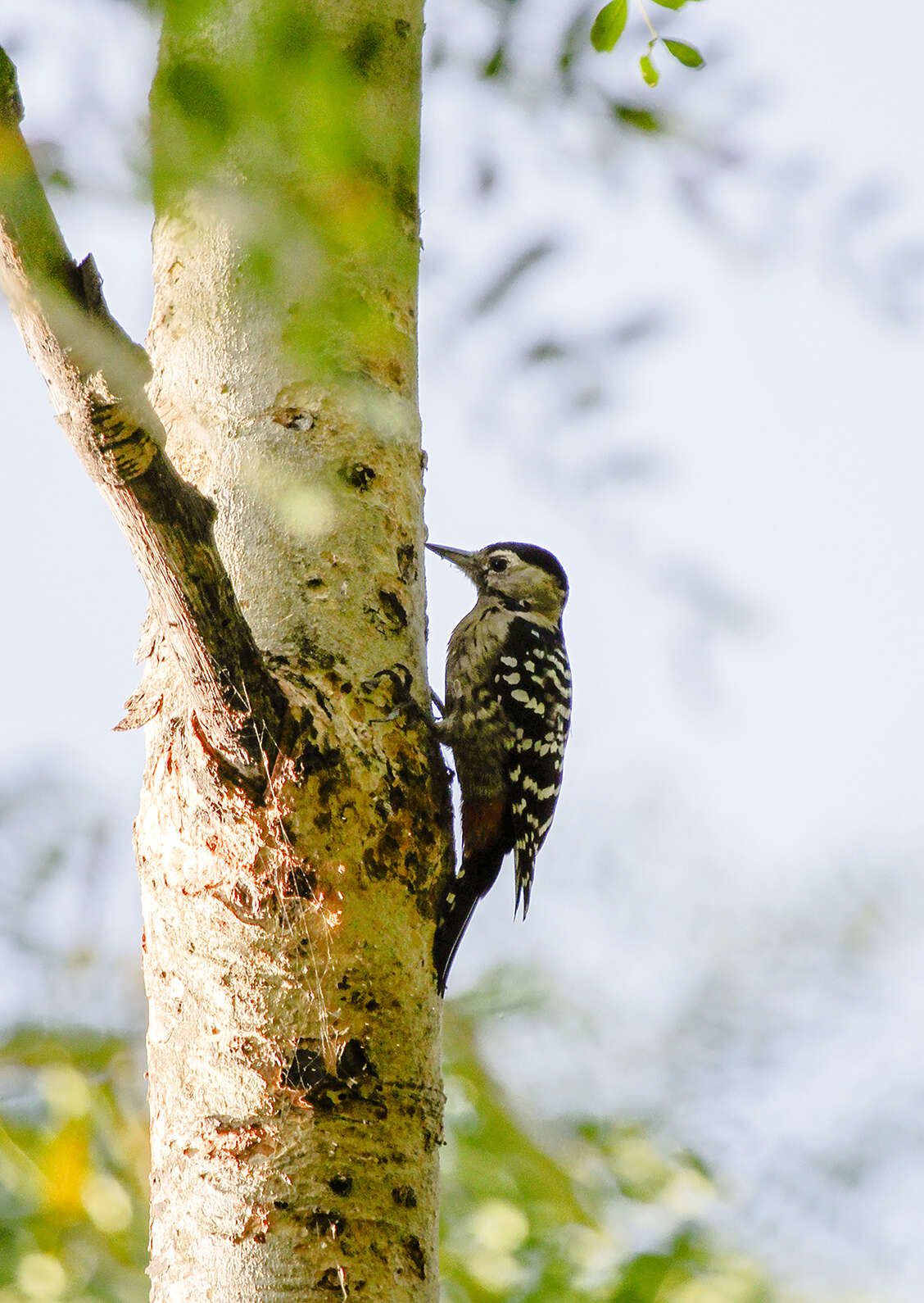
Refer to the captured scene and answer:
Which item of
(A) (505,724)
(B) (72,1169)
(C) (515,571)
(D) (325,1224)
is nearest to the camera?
(D) (325,1224)

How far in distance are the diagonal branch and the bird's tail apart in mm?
540

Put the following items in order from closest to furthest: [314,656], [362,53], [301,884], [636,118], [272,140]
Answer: [272,140] → [362,53] → [636,118] → [301,884] → [314,656]

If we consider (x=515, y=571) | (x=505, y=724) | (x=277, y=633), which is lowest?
(x=277, y=633)

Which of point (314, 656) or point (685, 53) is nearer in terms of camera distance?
point (685, 53)

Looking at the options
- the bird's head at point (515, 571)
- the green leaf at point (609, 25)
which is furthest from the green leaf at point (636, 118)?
the bird's head at point (515, 571)

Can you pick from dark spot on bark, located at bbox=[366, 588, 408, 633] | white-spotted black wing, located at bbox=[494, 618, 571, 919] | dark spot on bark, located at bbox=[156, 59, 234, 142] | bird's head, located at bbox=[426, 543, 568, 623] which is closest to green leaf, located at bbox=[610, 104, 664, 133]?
dark spot on bark, located at bbox=[156, 59, 234, 142]

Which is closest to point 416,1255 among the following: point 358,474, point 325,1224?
point 325,1224

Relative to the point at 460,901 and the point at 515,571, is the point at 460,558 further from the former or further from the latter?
the point at 460,901

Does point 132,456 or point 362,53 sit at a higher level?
point 362,53

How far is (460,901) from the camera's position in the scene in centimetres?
279

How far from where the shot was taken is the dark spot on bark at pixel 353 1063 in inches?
84.4

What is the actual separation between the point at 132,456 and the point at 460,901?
4.60 ft

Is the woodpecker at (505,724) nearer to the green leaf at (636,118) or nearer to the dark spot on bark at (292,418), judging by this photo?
the dark spot on bark at (292,418)

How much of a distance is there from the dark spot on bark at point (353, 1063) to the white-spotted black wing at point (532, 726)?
1.49 m
